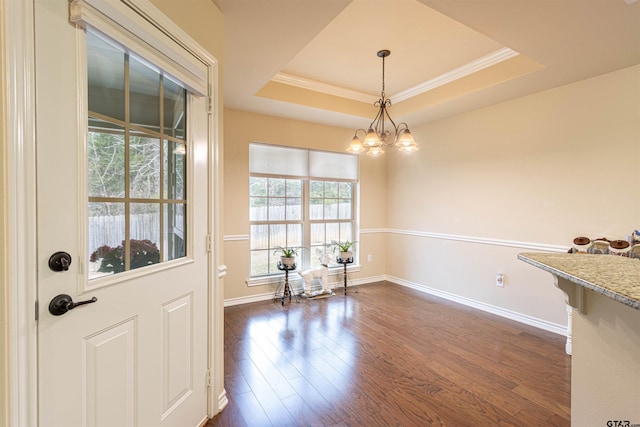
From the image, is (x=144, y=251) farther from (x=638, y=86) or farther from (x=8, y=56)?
(x=638, y=86)

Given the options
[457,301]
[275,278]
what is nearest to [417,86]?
[457,301]

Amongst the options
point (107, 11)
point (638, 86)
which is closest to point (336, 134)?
point (638, 86)

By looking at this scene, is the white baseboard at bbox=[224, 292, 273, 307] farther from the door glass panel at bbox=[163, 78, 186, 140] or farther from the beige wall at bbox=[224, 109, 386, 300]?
the door glass panel at bbox=[163, 78, 186, 140]

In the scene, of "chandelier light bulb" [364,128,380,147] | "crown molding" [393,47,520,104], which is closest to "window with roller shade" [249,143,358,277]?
"crown molding" [393,47,520,104]

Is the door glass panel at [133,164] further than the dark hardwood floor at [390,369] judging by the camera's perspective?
No

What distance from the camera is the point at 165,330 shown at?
143 centimetres

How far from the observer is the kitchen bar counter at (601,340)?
95 cm

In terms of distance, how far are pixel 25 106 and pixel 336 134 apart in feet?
12.8

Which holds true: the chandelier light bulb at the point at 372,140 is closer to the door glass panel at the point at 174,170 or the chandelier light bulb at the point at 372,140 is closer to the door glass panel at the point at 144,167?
the door glass panel at the point at 174,170

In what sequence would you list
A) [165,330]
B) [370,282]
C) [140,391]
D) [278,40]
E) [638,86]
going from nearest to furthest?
[140,391]
[165,330]
[278,40]
[638,86]
[370,282]

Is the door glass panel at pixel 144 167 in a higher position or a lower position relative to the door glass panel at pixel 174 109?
lower

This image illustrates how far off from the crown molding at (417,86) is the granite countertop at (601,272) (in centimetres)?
248

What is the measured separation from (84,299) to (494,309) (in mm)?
3968

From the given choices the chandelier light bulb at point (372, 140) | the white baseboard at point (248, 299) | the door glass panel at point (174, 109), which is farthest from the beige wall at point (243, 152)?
the door glass panel at point (174, 109)
